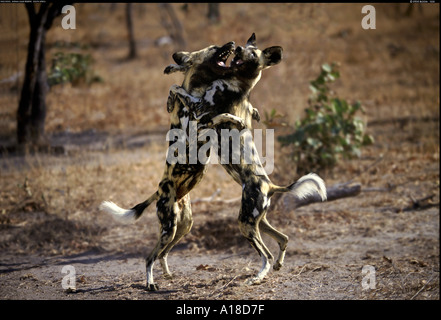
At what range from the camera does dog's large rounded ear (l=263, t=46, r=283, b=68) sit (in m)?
5.16

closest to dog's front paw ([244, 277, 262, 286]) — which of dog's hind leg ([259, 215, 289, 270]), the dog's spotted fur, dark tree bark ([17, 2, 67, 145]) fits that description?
the dog's spotted fur

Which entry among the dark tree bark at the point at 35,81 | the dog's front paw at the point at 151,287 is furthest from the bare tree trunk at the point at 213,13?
the dog's front paw at the point at 151,287

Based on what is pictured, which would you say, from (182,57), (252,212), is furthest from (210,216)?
(182,57)

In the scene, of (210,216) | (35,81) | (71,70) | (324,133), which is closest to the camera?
(210,216)

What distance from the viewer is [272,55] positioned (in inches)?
204

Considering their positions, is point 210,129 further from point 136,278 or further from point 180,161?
point 136,278

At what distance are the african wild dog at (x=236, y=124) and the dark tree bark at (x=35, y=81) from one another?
607cm

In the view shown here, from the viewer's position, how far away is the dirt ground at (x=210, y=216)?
5.76 metres

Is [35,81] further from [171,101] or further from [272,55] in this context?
[272,55]

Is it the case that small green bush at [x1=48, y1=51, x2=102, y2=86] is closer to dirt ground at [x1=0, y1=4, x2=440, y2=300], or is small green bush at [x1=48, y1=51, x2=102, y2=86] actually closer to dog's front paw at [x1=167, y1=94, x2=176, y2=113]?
dirt ground at [x1=0, y1=4, x2=440, y2=300]

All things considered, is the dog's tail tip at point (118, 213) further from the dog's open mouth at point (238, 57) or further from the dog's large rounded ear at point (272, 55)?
the dog's large rounded ear at point (272, 55)

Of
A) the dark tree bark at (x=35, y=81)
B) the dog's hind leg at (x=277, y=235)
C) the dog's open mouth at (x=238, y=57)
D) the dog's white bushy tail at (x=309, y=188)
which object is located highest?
the dark tree bark at (x=35, y=81)

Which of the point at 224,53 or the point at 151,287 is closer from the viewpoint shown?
the point at 224,53

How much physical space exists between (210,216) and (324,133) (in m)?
2.76
